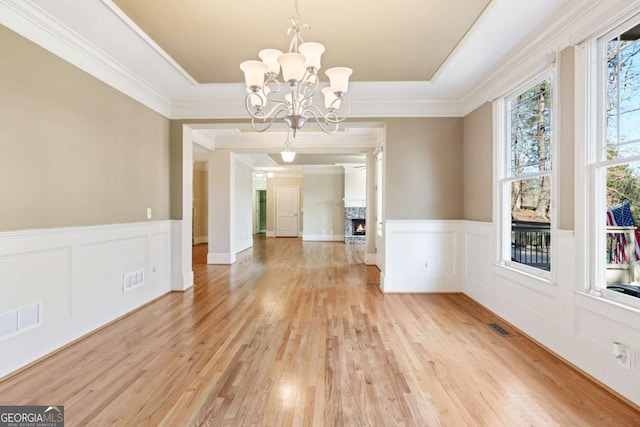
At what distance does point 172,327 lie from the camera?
10.4 feet

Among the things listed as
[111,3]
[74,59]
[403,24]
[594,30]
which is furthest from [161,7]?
[594,30]

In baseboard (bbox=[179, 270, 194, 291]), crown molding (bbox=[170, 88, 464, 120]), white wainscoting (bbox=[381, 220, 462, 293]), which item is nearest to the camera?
crown molding (bbox=[170, 88, 464, 120])

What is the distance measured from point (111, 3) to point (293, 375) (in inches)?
119

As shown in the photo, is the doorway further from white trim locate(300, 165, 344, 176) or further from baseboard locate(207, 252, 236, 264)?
baseboard locate(207, 252, 236, 264)

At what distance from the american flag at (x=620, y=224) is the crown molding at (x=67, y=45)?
14.3ft

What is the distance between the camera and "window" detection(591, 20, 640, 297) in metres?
2.02

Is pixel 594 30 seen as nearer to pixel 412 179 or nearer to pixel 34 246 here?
pixel 412 179

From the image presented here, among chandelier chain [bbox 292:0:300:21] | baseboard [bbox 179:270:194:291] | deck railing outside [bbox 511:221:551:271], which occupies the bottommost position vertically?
baseboard [bbox 179:270:194:291]

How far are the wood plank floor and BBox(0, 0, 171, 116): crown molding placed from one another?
248 cm

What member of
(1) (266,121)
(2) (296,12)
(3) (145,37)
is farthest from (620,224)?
(1) (266,121)

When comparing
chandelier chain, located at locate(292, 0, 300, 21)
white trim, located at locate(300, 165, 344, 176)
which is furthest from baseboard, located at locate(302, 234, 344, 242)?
chandelier chain, located at locate(292, 0, 300, 21)

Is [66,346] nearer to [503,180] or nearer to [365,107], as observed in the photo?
[365,107]

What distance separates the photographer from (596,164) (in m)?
2.23

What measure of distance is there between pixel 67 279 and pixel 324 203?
29.2 feet
